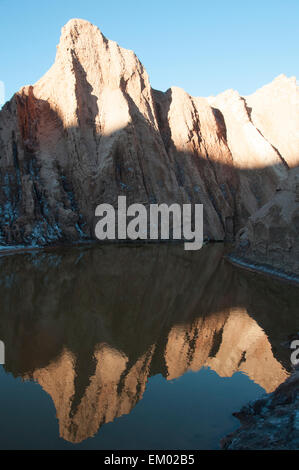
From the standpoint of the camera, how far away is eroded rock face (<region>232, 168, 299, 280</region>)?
17453mm

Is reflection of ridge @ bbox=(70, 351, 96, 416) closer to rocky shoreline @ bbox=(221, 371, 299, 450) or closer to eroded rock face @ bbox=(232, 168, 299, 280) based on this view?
rocky shoreline @ bbox=(221, 371, 299, 450)

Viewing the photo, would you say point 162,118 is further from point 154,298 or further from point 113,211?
point 154,298

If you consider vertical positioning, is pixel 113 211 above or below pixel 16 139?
below

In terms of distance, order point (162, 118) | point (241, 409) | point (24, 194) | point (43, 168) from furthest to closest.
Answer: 1. point (162, 118)
2. point (43, 168)
3. point (24, 194)
4. point (241, 409)

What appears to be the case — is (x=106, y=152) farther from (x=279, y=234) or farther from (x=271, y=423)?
(x=271, y=423)

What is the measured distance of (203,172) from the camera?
162 ft

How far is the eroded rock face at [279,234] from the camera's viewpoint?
17.5 metres

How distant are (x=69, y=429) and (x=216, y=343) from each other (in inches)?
180

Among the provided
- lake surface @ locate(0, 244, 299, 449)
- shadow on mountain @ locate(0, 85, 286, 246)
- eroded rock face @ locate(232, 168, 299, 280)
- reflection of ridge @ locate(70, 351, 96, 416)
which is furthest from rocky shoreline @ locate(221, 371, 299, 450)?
shadow on mountain @ locate(0, 85, 286, 246)

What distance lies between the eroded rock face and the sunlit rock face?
18.4m

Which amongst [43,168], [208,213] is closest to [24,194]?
[43,168]

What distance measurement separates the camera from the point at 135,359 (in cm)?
751

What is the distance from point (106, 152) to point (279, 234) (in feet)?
79.8

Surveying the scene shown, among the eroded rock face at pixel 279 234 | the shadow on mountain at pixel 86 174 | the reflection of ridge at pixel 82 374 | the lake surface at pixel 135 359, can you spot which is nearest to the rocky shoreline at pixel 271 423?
the lake surface at pixel 135 359
